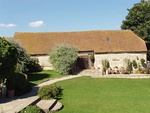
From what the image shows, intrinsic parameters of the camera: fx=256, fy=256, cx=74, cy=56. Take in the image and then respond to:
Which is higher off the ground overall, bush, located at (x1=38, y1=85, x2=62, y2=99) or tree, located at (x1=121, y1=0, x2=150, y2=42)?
tree, located at (x1=121, y1=0, x2=150, y2=42)

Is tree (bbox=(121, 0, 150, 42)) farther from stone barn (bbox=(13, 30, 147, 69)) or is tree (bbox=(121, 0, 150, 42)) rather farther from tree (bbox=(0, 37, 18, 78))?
tree (bbox=(0, 37, 18, 78))

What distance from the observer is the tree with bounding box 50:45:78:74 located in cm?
3456

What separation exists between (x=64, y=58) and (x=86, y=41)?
22.9 ft

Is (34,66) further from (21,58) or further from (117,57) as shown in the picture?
(117,57)

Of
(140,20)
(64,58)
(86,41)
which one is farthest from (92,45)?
(140,20)

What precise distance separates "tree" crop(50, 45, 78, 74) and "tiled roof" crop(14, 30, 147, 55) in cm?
373

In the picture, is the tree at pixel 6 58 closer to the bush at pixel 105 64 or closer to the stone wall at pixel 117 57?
the bush at pixel 105 64

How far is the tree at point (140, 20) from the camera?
43.3 m

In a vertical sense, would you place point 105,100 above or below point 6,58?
below

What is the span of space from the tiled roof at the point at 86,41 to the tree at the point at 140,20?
132 inches

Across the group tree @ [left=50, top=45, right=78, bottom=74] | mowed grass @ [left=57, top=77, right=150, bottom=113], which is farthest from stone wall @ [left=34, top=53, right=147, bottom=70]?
mowed grass @ [left=57, top=77, right=150, bottom=113]

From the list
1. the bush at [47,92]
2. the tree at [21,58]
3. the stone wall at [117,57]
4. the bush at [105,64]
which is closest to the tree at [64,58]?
the stone wall at [117,57]

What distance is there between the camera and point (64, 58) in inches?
1359

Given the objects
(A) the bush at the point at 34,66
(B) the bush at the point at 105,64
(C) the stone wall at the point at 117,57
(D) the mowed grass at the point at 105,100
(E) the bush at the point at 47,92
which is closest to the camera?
(D) the mowed grass at the point at 105,100
